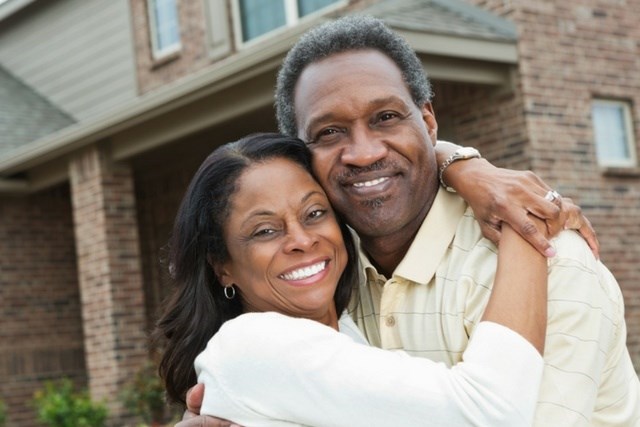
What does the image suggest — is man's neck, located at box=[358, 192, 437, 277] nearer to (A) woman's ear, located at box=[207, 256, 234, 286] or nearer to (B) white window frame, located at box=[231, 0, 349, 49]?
(A) woman's ear, located at box=[207, 256, 234, 286]

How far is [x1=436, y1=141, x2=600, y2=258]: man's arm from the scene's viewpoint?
8.61 ft

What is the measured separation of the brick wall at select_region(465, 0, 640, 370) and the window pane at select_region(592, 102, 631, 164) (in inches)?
5.2

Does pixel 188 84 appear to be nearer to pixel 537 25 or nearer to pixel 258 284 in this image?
pixel 537 25

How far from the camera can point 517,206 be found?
2656 millimetres

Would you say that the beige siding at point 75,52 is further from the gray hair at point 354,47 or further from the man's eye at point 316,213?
the man's eye at point 316,213

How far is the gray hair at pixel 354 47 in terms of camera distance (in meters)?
2.94

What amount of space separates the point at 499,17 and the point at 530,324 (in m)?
7.29

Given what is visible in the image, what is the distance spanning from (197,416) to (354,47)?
1.08 m

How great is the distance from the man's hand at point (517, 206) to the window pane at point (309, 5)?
881 cm

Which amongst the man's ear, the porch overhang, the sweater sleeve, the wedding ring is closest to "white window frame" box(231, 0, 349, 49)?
the porch overhang

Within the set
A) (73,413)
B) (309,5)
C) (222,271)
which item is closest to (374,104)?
(222,271)

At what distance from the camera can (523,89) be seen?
9141mm

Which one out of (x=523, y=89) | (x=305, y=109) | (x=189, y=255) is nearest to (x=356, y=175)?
(x=305, y=109)

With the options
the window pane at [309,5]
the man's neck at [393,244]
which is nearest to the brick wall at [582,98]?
the window pane at [309,5]
